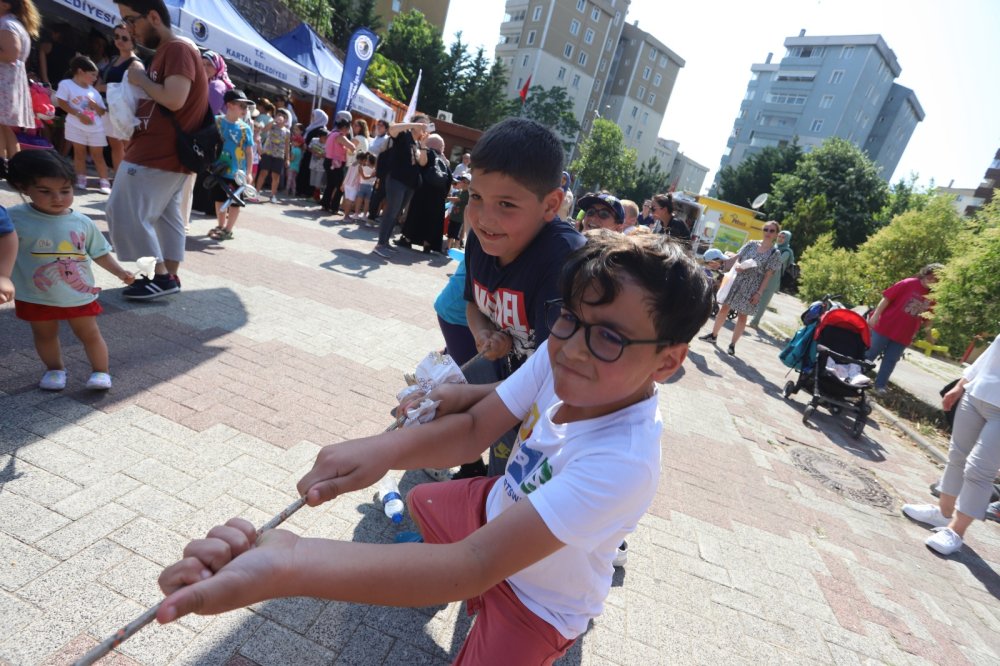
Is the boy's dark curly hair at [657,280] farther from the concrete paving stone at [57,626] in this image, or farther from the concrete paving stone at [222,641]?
the concrete paving stone at [57,626]

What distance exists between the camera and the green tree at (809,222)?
28.6 metres

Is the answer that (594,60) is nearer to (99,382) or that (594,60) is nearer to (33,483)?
(99,382)

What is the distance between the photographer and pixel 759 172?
131ft

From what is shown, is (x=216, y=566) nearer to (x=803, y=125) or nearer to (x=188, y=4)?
(x=188, y=4)

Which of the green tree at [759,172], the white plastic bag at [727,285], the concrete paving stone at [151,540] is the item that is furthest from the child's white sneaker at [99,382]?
the green tree at [759,172]

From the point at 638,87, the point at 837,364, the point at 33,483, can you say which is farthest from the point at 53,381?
the point at 638,87

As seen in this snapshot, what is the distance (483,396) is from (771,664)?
76.7 inches

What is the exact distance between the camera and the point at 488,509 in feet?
5.52

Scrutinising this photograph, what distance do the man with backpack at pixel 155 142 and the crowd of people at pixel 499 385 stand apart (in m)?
0.01

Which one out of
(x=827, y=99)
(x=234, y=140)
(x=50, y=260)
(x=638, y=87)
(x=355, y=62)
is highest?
Answer: (x=827, y=99)

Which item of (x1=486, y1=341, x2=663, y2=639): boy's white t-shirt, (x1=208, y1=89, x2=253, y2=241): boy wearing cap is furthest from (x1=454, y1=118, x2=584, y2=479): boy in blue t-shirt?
(x1=208, y1=89, x2=253, y2=241): boy wearing cap

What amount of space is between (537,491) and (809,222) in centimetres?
3334

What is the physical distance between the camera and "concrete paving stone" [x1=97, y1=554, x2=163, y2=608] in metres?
1.85

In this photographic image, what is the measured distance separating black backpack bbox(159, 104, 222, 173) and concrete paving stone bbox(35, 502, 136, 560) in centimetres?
295
